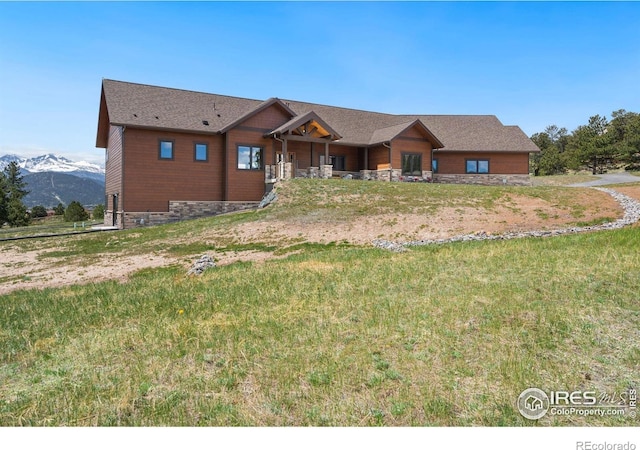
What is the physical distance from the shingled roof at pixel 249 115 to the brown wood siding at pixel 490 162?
714mm

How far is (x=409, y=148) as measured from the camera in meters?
30.6

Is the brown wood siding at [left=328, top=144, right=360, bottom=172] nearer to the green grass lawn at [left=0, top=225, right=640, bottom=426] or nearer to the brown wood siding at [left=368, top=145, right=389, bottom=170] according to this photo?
the brown wood siding at [left=368, top=145, right=389, bottom=170]

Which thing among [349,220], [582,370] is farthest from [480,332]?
[349,220]

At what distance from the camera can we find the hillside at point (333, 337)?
3707mm

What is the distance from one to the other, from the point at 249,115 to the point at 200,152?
13.3ft

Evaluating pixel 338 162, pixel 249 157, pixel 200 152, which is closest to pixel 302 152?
pixel 338 162

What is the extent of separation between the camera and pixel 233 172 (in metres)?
25.3

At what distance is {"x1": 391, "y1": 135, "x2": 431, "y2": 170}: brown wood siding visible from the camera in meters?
29.8

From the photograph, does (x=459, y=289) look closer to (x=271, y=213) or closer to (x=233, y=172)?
(x=271, y=213)

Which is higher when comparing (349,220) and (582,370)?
(349,220)

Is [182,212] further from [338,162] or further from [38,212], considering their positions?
[38,212]

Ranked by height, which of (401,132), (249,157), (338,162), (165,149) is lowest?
(249,157)

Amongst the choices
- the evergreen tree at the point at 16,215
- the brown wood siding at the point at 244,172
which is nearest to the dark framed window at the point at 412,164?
the brown wood siding at the point at 244,172
